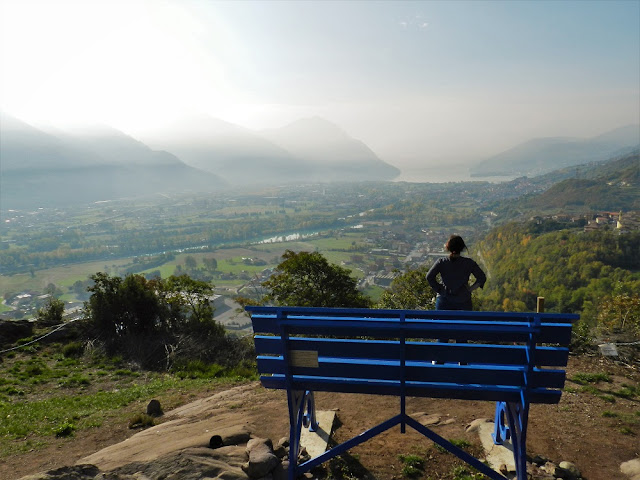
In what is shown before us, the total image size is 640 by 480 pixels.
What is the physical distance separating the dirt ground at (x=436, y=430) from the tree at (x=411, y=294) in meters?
10.4

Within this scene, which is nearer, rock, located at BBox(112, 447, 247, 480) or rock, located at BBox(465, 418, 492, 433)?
rock, located at BBox(112, 447, 247, 480)

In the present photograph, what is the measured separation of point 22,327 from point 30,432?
1110 centimetres

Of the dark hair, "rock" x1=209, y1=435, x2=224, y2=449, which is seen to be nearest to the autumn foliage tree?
"rock" x1=209, y1=435, x2=224, y2=449

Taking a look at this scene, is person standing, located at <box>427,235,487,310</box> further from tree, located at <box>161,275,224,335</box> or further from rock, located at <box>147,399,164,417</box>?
tree, located at <box>161,275,224,335</box>

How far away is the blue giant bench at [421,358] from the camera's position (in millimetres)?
2654

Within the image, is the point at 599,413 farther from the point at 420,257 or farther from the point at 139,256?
the point at 139,256

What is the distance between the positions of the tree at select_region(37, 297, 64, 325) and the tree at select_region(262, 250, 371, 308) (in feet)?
32.3

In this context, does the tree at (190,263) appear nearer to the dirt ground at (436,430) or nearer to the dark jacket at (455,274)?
the dirt ground at (436,430)

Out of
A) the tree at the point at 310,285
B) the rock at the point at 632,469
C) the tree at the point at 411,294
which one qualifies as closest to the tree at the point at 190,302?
the tree at the point at 310,285

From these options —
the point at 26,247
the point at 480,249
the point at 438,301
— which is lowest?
the point at 480,249

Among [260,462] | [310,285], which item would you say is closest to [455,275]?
[260,462]

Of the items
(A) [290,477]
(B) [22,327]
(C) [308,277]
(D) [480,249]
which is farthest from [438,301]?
(D) [480,249]

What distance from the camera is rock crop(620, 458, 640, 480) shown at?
3.47 meters

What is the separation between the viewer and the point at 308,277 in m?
16.6
